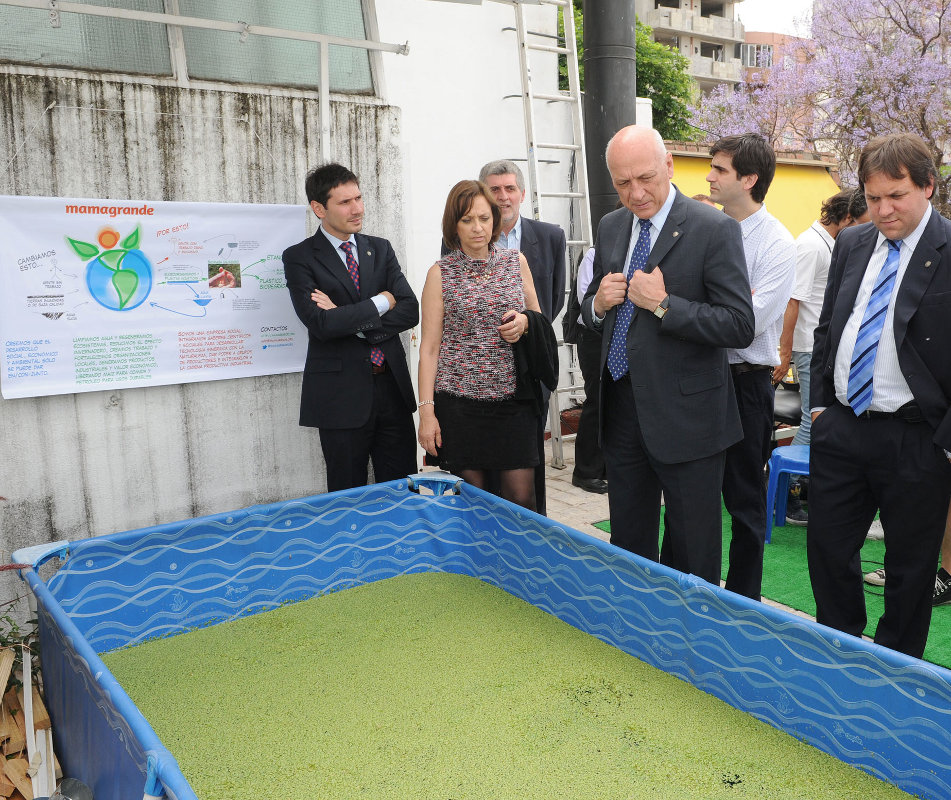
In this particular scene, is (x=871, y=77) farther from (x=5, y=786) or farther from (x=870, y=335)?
(x=5, y=786)

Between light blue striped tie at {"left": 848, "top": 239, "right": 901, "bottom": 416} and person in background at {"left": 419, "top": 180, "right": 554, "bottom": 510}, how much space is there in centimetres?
110

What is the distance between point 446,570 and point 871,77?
10993 millimetres

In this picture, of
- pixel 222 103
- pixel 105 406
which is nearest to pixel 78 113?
pixel 222 103

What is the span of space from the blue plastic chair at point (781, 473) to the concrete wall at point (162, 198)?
211 cm

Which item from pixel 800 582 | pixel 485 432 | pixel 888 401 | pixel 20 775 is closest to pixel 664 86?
pixel 800 582

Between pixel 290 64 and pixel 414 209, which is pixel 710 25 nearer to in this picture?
pixel 414 209

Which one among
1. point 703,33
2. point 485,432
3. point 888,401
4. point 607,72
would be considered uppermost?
point 703,33

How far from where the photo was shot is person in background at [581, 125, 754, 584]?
2.37 meters

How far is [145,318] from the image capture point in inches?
130

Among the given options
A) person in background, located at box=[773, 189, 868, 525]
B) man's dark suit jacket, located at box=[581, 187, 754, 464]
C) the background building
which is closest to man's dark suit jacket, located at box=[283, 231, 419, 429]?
man's dark suit jacket, located at box=[581, 187, 754, 464]

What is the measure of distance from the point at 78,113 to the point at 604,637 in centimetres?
265

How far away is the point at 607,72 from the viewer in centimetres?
562

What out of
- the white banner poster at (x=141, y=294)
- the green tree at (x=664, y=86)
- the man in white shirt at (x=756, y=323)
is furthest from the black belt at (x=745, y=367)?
the green tree at (x=664, y=86)

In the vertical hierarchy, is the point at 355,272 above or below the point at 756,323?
above
